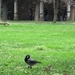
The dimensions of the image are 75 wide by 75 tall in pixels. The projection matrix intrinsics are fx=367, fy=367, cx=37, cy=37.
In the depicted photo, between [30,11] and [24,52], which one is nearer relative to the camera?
[24,52]

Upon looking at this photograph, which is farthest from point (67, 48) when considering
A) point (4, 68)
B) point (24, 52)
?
point (4, 68)

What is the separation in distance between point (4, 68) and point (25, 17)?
155 ft

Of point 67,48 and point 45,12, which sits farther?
point 45,12

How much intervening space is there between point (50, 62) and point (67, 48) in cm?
419

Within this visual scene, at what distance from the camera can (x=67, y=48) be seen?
14.7 m

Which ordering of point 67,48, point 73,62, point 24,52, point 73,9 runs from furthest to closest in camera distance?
point 73,9 → point 67,48 → point 24,52 → point 73,62

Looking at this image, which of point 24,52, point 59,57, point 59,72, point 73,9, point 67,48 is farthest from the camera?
point 73,9

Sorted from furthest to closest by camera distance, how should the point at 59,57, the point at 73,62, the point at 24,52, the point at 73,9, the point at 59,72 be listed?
the point at 73,9
the point at 24,52
the point at 59,57
the point at 73,62
the point at 59,72

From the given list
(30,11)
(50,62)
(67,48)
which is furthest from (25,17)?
(50,62)

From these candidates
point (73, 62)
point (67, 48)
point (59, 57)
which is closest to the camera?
point (73, 62)

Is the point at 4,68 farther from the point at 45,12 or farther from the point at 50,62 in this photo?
the point at 45,12

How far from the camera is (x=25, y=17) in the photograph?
5675 cm

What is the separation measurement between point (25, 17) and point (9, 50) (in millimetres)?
43258

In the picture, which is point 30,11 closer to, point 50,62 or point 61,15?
point 61,15
